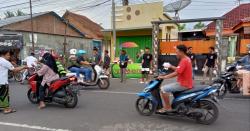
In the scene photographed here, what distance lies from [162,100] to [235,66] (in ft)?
15.0

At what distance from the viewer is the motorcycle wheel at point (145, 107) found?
7359 mm

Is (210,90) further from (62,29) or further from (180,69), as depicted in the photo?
(62,29)

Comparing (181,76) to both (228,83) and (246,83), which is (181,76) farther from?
(228,83)

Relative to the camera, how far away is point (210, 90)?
664 centimetres

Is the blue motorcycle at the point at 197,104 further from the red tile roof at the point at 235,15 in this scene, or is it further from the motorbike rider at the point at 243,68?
the red tile roof at the point at 235,15

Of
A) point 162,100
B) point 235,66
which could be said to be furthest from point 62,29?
point 162,100

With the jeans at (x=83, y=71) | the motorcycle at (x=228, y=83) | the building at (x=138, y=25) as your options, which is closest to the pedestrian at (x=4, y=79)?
the jeans at (x=83, y=71)

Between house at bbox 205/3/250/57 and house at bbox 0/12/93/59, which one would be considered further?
house at bbox 0/12/93/59

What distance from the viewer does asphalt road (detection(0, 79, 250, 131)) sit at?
647cm

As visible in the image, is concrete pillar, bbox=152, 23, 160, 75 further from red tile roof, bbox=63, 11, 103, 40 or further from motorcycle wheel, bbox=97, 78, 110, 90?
red tile roof, bbox=63, 11, 103, 40

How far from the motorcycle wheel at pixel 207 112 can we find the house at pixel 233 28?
41.1ft

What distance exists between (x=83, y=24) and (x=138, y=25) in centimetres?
2442

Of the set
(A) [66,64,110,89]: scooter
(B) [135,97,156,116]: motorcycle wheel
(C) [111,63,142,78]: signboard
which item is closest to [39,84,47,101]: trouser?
(B) [135,97,156,116]: motorcycle wheel

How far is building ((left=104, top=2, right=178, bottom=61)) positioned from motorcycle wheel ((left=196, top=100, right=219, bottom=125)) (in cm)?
1633
